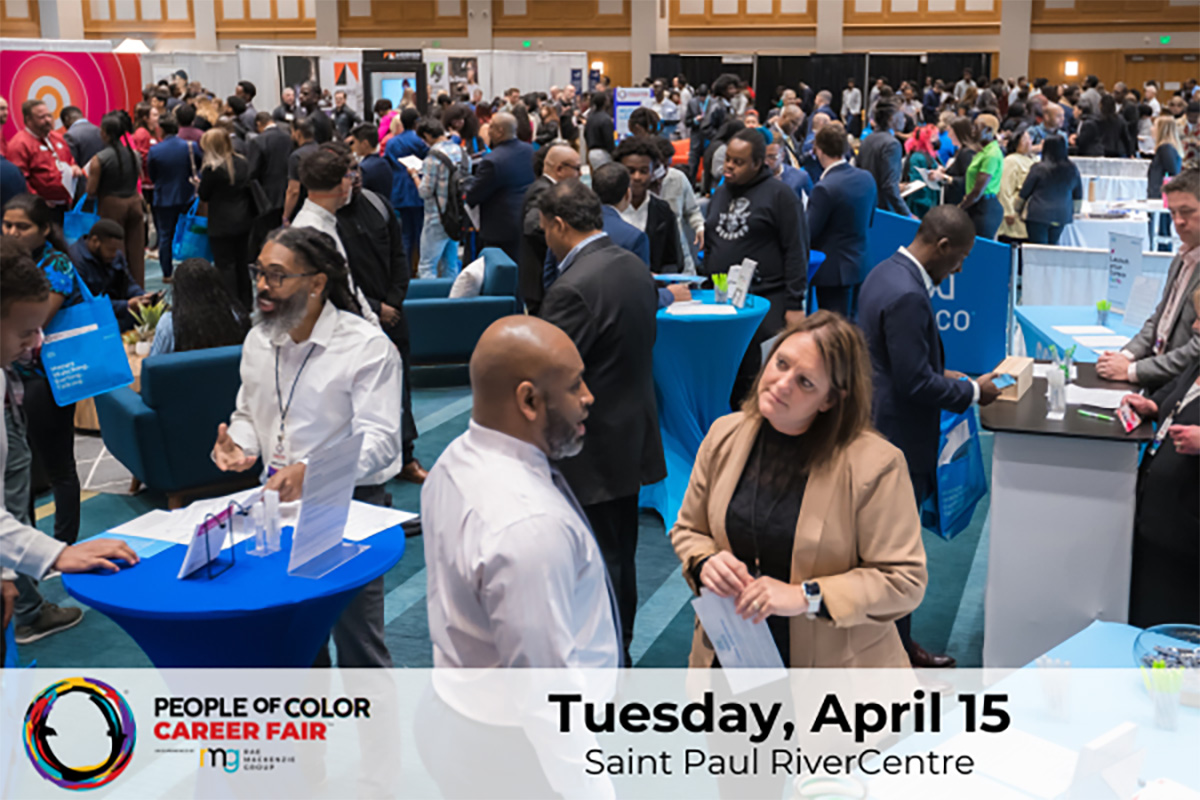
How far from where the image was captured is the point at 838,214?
22.5 feet

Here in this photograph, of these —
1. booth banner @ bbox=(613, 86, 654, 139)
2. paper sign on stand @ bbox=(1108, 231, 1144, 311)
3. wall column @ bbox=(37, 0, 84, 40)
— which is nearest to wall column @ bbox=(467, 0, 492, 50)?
wall column @ bbox=(37, 0, 84, 40)

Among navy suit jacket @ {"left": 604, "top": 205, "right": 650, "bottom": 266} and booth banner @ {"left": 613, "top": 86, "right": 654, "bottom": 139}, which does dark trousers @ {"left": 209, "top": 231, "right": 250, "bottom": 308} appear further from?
booth banner @ {"left": 613, "top": 86, "right": 654, "bottom": 139}

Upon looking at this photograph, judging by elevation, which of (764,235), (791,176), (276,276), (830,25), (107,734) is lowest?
(107,734)

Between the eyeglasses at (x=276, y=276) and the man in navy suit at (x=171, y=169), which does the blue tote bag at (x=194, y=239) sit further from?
the eyeglasses at (x=276, y=276)

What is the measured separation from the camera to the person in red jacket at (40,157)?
820 cm

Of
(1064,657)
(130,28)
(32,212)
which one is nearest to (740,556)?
(1064,657)

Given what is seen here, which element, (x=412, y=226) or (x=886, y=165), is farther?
(x=886, y=165)

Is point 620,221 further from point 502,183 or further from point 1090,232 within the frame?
point 1090,232

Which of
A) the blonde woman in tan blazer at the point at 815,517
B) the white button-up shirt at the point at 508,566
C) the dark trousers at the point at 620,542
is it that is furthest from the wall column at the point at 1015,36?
the white button-up shirt at the point at 508,566

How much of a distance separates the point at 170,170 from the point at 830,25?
19.7m

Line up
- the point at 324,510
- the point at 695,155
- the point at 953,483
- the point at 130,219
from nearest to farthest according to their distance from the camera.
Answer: the point at 324,510 → the point at 953,483 → the point at 130,219 → the point at 695,155

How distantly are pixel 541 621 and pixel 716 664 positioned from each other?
93 cm

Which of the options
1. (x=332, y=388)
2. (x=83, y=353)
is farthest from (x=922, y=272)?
(x=83, y=353)

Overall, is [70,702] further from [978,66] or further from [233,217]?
[978,66]
